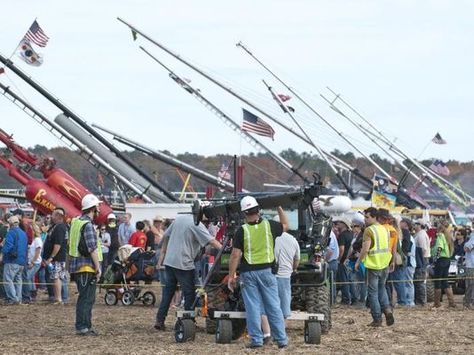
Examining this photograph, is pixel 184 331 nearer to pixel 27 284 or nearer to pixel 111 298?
pixel 111 298

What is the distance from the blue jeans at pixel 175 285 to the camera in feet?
57.0

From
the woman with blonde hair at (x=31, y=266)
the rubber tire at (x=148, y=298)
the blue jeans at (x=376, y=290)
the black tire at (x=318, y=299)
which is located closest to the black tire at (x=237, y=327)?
the black tire at (x=318, y=299)

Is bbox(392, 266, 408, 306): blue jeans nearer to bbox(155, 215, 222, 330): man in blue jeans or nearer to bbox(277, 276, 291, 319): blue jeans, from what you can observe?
bbox(155, 215, 222, 330): man in blue jeans

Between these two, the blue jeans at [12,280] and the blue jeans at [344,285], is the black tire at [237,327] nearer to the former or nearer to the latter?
the blue jeans at [12,280]

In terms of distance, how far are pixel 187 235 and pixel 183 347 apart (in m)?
2.30

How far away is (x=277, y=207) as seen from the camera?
16250mm

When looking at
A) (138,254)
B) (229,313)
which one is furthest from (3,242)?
(229,313)

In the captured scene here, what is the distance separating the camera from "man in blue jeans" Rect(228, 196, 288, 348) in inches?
598

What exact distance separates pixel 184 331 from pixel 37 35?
28.4 metres

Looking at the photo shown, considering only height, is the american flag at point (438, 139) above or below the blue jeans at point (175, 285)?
above

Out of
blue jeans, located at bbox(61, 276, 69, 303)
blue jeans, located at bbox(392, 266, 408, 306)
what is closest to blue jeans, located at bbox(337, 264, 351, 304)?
blue jeans, located at bbox(392, 266, 408, 306)

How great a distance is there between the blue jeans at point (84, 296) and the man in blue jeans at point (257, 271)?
239cm

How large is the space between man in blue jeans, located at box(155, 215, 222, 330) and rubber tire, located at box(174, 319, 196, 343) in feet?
3.19

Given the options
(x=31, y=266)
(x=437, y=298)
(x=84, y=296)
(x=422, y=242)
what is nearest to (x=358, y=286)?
(x=437, y=298)
